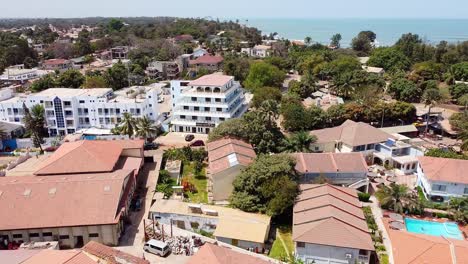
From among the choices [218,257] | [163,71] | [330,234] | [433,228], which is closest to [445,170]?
[433,228]

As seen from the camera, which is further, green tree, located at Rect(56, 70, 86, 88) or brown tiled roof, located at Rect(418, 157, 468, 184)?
green tree, located at Rect(56, 70, 86, 88)

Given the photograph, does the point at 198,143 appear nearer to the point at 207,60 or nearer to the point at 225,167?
the point at 225,167

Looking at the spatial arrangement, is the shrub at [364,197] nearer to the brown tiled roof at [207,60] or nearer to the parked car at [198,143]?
the parked car at [198,143]

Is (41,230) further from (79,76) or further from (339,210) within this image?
(79,76)

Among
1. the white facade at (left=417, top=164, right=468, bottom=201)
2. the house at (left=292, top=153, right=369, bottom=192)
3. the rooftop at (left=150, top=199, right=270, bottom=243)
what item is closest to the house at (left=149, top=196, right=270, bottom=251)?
the rooftop at (left=150, top=199, right=270, bottom=243)

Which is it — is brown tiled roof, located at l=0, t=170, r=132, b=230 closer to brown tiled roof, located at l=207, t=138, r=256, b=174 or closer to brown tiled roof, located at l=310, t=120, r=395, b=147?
brown tiled roof, located at l=207, t=138, r=256, b=174

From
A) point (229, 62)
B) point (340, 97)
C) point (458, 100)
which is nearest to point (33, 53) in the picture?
point (229, 62)

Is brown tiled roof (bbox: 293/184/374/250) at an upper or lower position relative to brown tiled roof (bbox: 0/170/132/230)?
lower
